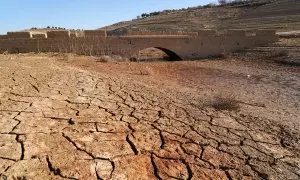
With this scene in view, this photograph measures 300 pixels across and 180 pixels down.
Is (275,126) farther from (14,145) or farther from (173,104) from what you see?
(14,145)

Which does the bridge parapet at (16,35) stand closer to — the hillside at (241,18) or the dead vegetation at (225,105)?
the dead vegetation at (225,105)

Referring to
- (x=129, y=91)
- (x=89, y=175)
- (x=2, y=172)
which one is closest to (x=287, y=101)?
(x=129, y=91)

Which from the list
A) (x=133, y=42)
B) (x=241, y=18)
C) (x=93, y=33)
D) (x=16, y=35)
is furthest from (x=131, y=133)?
(x=241, y=18)

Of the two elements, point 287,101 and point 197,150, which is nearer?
point 197,150

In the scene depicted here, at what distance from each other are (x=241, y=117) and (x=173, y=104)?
944mm

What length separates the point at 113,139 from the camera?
347cm

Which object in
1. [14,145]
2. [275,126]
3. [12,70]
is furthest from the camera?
[12,70]

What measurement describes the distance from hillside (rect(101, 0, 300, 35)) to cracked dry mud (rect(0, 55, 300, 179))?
1667cm

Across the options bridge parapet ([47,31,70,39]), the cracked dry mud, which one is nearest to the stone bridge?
bridge parapet ([47,31,70,39])

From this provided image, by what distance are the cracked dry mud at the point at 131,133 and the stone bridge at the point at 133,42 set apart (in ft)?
17.4

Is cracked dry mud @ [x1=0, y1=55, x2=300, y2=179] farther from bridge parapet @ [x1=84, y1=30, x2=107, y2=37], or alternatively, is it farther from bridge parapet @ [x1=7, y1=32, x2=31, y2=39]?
bridge parapet @ [x1=84, y1=30, x2=107, y2=37]

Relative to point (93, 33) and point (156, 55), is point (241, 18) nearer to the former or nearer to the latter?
point (156, 55)

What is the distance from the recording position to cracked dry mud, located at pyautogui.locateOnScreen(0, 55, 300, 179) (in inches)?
117

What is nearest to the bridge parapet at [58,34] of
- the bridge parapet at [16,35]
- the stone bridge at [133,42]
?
the stone bridge at [133,42]
